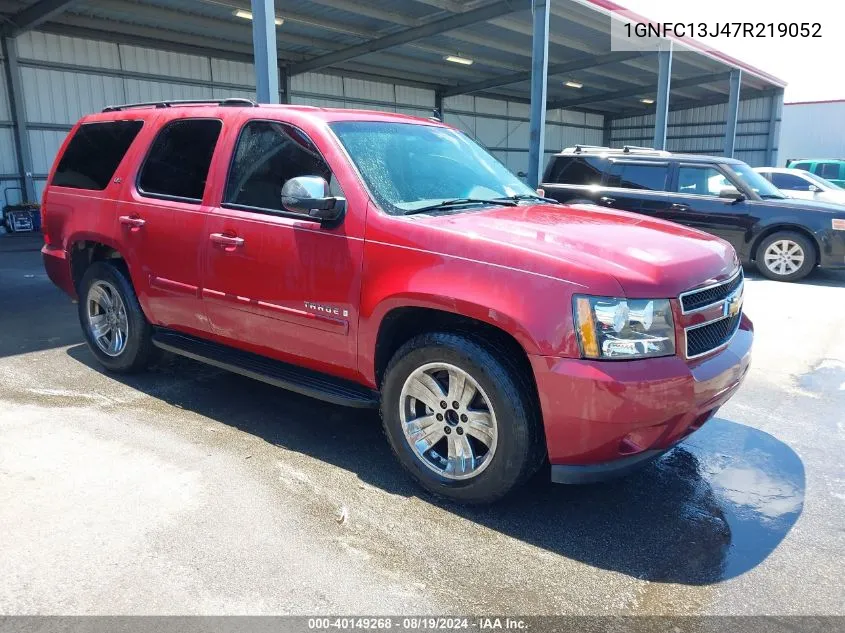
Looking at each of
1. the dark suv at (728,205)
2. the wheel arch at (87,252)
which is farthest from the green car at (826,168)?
the wheel arch at (87,252)

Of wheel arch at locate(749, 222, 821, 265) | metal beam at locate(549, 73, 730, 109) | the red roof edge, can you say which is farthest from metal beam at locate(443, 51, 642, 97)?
wheel arch at locate(749, 222, 821, 265)

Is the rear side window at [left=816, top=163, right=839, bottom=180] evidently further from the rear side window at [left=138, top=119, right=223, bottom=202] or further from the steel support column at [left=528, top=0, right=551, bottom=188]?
the rear side window at [left=138, top=119, right=223, bottom=202]

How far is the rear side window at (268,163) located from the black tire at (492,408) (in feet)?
3.87

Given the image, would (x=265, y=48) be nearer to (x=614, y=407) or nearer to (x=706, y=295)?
(x=706, y=295)

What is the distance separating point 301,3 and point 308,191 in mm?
13560

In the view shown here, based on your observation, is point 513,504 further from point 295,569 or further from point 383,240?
point 383,240

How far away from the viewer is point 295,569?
271 centimetres

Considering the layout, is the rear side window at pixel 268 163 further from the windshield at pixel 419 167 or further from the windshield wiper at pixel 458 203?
the windshield wiper at pixel 458 203

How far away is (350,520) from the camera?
310 centimetres

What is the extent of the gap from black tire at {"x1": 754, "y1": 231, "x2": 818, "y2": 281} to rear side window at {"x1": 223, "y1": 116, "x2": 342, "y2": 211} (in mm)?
8314

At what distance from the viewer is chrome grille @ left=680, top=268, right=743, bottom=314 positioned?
2965 mm

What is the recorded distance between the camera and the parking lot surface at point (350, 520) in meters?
2.57

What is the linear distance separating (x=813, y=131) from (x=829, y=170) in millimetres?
15037

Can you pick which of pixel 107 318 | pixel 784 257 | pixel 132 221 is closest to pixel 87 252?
pixel 107 318
